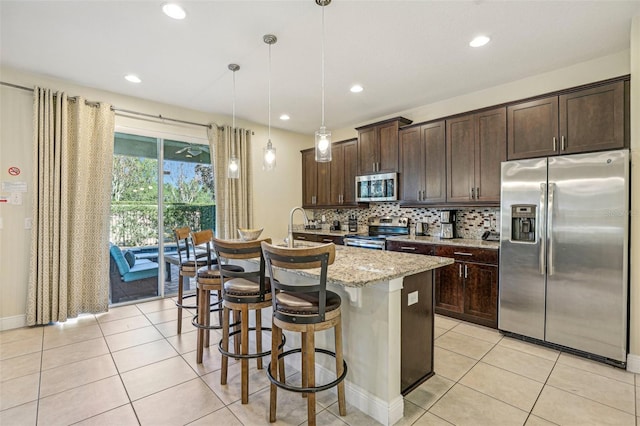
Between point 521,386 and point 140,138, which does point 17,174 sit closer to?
point 140,138

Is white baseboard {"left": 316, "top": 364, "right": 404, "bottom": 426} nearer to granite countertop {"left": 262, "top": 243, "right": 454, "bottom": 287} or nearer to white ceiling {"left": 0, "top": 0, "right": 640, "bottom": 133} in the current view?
granite countertop {"left": 262, "top": 243, "right": 454, "bottom": 287}

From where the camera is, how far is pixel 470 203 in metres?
3.77

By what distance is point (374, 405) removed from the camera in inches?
76.3

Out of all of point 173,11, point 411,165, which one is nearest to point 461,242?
point 411,165

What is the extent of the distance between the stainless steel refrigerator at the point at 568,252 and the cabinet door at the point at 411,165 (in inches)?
46.4

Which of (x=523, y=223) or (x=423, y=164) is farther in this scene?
(x=423, y=164)

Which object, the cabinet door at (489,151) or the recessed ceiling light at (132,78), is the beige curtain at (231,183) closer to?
the recessed ceiling light at (132,78)

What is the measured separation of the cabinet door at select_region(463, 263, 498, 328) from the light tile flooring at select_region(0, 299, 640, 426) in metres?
0.26

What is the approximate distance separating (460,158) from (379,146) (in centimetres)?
131

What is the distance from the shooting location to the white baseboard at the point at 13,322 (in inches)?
131

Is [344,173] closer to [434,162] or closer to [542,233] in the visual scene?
[434,162]

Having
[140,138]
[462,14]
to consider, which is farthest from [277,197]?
[462,14]

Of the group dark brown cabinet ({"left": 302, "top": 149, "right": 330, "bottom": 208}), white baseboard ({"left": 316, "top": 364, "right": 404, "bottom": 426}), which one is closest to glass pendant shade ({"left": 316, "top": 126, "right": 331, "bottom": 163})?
white baseboard ({"left": 316, "top": 364, "right": 404, "bottom": 426})

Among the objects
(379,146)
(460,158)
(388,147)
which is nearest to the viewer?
(460,158)
